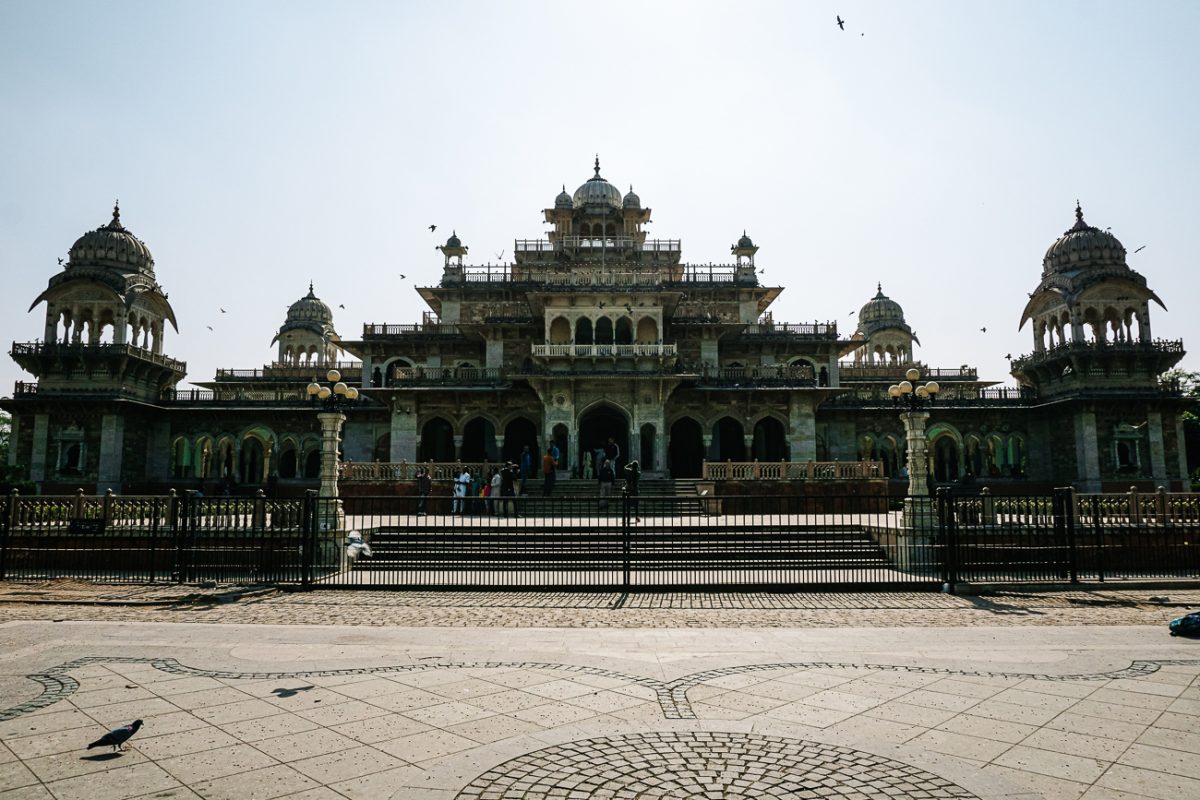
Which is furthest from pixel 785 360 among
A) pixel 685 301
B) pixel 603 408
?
pixel 603 408

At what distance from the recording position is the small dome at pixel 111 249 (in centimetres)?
3766

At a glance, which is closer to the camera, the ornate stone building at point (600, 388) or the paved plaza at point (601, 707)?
the paved plaza at point (601, 707)

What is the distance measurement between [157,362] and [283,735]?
38.8m

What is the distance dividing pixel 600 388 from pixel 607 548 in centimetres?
1781

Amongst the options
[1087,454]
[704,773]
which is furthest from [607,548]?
[1087,454]

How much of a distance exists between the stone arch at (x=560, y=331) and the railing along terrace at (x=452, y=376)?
2.80 metres

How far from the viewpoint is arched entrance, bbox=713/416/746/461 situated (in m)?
35.9

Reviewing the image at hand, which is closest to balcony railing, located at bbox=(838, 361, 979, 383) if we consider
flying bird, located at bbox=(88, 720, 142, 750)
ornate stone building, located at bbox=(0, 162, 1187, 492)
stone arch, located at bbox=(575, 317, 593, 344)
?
ornate stone building, located at bbox=(0, 162, 1187, 492)

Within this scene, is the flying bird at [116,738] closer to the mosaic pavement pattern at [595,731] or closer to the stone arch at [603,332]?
the mosaic pavement pattern at [595,731]

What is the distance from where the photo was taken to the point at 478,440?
119ft

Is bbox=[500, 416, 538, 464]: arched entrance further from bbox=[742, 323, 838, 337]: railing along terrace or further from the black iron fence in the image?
the black iron fence

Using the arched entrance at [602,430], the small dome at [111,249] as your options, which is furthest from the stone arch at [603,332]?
the small dome at [111,249]

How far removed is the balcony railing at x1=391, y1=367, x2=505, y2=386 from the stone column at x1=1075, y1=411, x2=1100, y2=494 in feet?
89.3

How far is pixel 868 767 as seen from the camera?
4.37m
